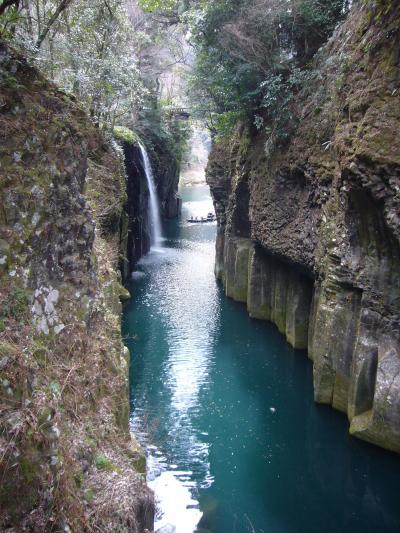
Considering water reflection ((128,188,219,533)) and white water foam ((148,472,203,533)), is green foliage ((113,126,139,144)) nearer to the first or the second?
water reflection ((128,188,219,533))

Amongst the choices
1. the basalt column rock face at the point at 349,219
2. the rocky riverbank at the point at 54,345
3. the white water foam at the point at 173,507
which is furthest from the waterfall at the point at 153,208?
the rocky riverbank at the point at 54,345

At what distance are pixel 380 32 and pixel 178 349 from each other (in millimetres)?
12316

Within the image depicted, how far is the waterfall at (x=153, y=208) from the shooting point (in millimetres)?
33406

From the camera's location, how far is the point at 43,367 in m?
6.05

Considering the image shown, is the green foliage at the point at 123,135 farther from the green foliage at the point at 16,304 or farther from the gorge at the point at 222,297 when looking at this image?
the green foliage at the point at 16,304

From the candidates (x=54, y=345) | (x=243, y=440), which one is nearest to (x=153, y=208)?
(x=243, y=440)

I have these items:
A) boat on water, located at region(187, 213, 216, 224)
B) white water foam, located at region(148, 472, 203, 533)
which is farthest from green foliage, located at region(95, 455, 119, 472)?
boat on water, located at region(187, 213, 216, 224)

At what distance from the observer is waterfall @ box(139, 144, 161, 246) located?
33.4m

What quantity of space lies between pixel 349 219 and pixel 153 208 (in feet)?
90.5

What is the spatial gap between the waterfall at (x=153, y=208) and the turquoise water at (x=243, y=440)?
50.5 feet

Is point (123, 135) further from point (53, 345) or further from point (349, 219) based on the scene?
point (53, 345)

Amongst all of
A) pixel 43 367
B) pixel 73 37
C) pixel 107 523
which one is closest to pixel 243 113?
pixel 73 37

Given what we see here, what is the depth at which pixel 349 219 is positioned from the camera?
40.1ft

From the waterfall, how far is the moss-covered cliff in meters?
24.9
